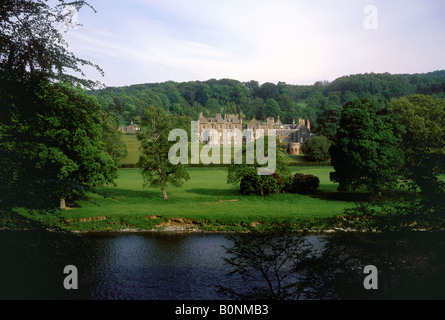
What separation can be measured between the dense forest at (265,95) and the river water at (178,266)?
13.1 feet

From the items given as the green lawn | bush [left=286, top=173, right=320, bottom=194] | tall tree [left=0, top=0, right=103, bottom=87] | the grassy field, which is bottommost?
the grassy field

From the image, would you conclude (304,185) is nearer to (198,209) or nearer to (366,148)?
(366,148)

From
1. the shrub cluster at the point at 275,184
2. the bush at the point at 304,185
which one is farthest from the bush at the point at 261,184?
the bush at the point at 304,185

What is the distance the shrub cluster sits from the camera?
29219 millimetres

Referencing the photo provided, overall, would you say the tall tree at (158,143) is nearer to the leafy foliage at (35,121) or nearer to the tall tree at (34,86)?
the leafy foliage at (35,121)

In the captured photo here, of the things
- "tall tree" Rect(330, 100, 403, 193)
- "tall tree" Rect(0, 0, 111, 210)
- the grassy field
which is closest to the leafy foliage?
"tall tree" Rect(0, 0, 111, 210)

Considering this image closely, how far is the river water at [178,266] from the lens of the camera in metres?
6.05

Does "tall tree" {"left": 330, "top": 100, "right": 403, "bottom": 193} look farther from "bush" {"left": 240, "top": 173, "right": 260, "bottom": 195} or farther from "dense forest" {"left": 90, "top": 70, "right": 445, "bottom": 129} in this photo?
"dense forest" {"left": 90, "top": 70, "right": 445, "bottom": 129}

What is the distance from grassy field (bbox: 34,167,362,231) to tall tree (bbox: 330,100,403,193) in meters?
2.33

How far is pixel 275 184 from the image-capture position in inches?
1152

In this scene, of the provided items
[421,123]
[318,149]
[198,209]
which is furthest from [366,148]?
[318,149]

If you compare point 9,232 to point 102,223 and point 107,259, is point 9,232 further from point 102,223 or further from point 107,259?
point 102,223

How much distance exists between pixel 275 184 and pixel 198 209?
26.5ft
